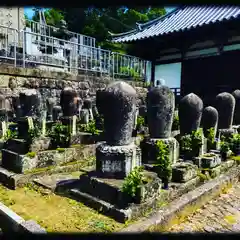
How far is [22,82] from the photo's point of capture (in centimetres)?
720

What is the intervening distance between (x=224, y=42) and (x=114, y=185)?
9.73m

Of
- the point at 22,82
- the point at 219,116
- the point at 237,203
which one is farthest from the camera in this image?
the point at 22,82

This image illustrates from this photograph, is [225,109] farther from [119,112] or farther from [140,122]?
[119,112]

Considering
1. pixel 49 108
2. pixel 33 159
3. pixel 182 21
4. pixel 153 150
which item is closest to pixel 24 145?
pixel 33 159

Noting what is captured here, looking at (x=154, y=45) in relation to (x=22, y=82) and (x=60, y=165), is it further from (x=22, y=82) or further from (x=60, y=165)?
(x=60, y=165)

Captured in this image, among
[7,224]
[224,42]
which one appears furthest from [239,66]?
[7,224]

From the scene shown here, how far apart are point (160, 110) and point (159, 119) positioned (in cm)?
16

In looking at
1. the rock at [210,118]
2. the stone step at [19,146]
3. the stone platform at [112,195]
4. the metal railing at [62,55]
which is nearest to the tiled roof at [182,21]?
the metal railing at [62,55]

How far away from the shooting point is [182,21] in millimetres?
11883

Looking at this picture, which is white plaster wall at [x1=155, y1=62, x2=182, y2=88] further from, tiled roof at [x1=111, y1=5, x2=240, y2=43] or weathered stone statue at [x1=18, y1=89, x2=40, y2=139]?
weathered stone statue at [x1=18, y1=89, x2=40, y2=139]

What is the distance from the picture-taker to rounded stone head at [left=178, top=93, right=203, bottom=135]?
4.93m

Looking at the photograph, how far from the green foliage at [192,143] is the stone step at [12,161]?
10.1ft

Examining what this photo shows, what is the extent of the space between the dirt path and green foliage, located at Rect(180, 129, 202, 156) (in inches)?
42.3

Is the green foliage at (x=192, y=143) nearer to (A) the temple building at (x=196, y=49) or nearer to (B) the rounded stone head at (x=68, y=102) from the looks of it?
(B) the rounded stone head at (x=68, y=102)
